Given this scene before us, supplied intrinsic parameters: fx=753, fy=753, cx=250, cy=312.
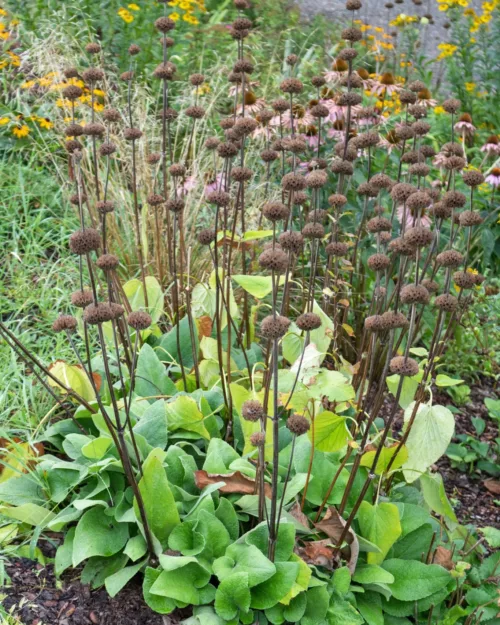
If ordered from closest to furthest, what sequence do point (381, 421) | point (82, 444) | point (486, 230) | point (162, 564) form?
point (162, 564) < point (82, 444) < point (381, 421) < point (486, 230)

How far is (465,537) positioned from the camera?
2.64 metres

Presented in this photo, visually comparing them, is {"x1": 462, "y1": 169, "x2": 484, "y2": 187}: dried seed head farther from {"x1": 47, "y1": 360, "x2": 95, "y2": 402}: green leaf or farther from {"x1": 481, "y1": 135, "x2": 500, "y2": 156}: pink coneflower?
{"x1": 481, "y1": 135, "x2": 500, "y2": 156}: pink coneflower

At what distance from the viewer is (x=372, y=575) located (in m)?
2.19

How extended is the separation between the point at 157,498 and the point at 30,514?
0.45 m

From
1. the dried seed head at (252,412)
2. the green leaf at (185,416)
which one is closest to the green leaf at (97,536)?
the green leaf at (185,416)

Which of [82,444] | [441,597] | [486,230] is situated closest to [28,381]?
[82,444]

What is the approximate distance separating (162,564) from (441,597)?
877 mm

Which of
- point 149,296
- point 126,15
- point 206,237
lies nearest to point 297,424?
point 206,237

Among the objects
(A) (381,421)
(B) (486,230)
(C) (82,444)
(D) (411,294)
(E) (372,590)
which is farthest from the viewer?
(B) (486,230)

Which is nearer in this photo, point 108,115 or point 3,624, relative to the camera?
point 3,624

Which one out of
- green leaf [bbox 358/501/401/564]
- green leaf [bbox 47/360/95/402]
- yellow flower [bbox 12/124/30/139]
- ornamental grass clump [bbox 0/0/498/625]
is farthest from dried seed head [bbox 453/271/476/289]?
yellow flower [bbox 12/124/30/139]

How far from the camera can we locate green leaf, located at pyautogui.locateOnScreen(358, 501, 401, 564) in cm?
220

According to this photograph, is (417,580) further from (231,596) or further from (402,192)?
(402,192)

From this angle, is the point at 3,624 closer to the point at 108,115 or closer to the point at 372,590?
the point at 372,590
